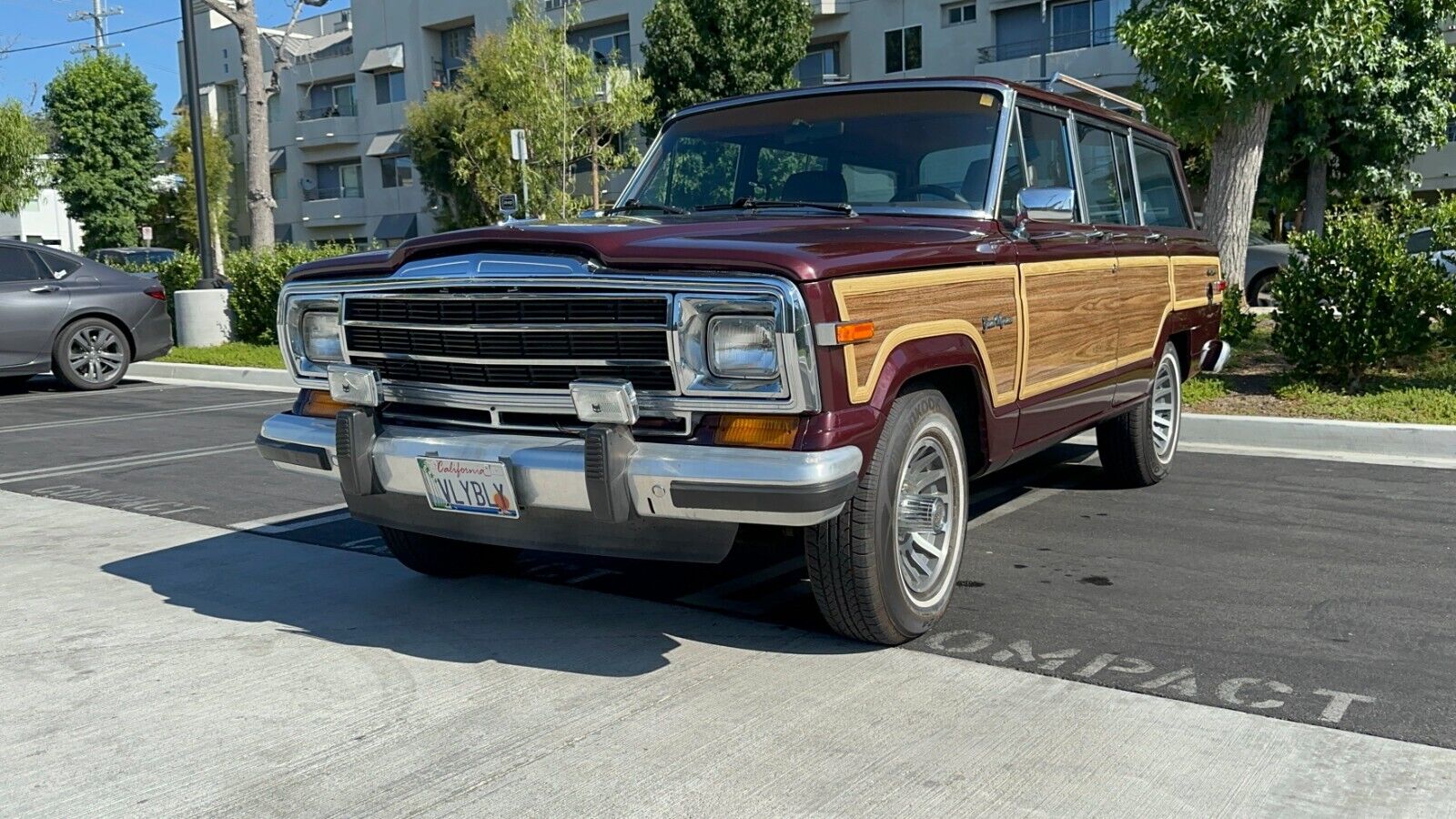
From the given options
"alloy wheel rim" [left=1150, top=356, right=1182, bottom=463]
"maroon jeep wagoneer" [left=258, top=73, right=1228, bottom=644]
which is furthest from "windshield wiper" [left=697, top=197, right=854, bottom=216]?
"alloy wheel rim" [left=1150, top=356, right=1182, bottom=463]

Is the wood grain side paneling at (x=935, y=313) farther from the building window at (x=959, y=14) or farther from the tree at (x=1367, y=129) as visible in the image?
the building window at (x=959, y=14)

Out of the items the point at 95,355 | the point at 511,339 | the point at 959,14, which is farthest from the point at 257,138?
the point at 959,14

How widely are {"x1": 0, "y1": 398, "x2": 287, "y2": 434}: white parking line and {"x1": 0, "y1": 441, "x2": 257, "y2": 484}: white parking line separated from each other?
7.36 ft

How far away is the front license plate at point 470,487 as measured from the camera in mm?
3857

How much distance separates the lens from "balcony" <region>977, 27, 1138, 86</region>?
33.8 meters

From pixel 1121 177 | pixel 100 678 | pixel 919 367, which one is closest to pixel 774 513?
pixel 919 367

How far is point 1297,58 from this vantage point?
10.2m

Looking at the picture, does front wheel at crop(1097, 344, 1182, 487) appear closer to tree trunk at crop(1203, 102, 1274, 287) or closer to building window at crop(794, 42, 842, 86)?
tree trunk at crop(1203, 102, 1274, 287)

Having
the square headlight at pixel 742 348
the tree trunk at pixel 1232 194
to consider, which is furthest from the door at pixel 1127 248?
the tree trunk at pixel 1232 194

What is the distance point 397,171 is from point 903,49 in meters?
24.5

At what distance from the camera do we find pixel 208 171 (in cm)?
5078

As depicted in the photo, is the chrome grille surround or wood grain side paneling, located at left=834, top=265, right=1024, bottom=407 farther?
wood grain side paneling, located at left=834, top=265, right=1024, bottom=407

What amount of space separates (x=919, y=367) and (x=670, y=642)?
1.25 meters

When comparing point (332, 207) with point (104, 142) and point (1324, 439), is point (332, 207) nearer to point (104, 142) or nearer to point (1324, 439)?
point (104, 142)
